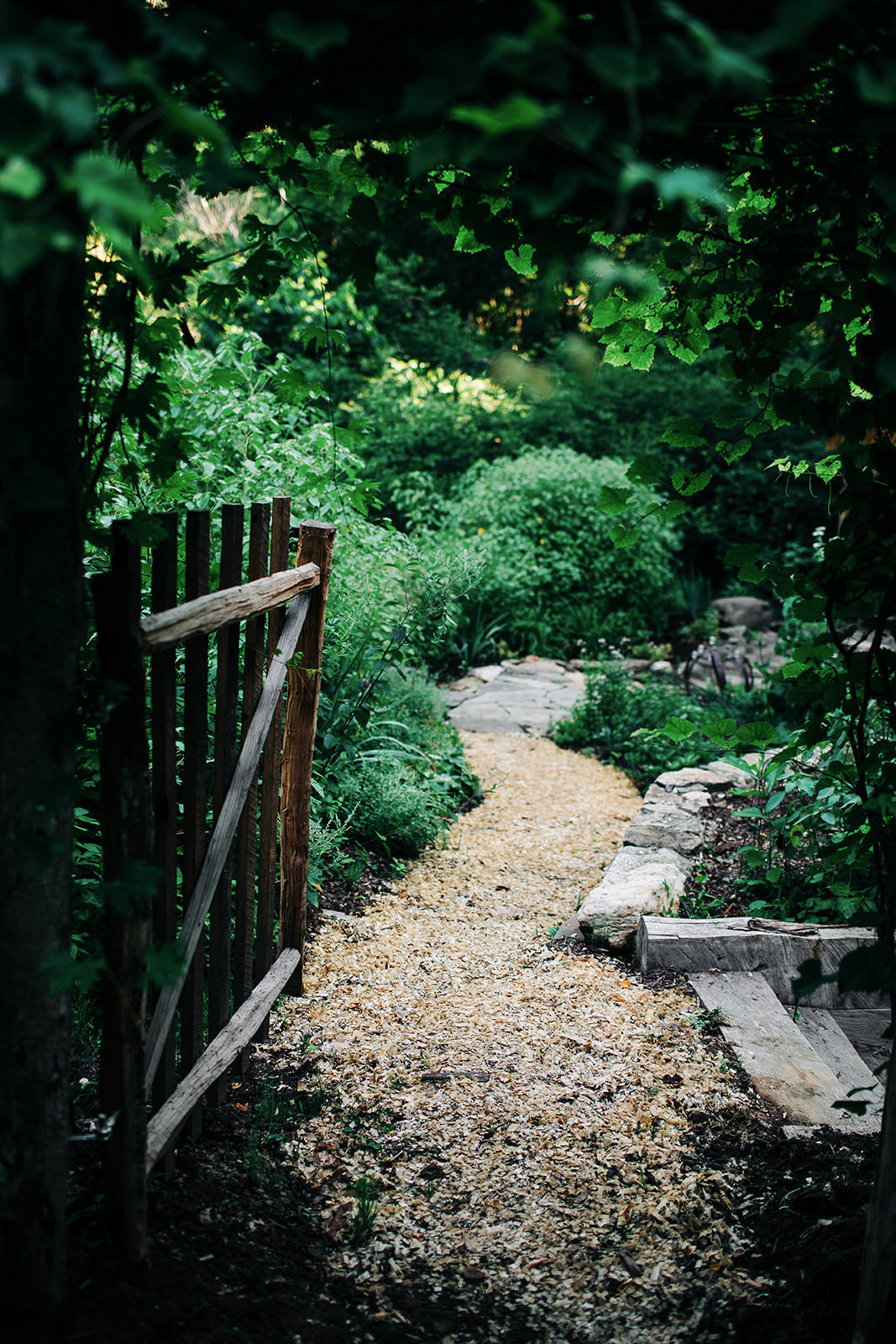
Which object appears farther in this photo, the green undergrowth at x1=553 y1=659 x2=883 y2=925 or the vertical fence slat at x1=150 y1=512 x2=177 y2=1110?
the green undergrowth at x1=553 y1=659 x2=883 y2=925

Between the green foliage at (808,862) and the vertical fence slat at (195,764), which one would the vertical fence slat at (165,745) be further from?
the green foliage at (808,862)

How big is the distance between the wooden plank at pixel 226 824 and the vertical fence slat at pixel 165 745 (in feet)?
0.21

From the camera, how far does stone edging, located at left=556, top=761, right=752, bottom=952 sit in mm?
3496

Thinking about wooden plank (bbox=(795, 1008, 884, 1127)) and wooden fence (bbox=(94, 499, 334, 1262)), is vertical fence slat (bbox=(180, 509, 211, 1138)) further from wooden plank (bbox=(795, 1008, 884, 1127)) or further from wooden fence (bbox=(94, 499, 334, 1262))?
wooden plank (bbox=(795, 1008, 884, 1127))

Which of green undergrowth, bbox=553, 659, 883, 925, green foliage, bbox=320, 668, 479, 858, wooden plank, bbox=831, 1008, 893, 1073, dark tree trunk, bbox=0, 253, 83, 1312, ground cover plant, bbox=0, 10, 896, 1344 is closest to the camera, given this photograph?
ground cover plant, bbox=0, 10, 896, 1344

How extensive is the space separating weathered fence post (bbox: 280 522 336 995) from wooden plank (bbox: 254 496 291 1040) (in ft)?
0.37

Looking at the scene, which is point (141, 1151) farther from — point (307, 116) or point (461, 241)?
point (461, 241)

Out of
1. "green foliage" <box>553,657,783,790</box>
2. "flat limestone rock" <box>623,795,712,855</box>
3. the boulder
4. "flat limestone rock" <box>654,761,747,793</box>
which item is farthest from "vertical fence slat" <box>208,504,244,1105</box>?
the boulder

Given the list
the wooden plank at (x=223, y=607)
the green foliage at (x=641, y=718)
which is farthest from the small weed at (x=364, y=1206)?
the green foliage at (x=641, y=718)

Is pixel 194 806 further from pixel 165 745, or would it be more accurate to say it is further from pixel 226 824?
pixel 165 745

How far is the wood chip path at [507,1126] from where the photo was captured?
6.27ft

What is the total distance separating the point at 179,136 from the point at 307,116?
0.81 ft

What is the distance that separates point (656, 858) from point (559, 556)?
5255 mm

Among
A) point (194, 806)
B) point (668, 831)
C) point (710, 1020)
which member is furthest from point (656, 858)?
point (194, 806)
